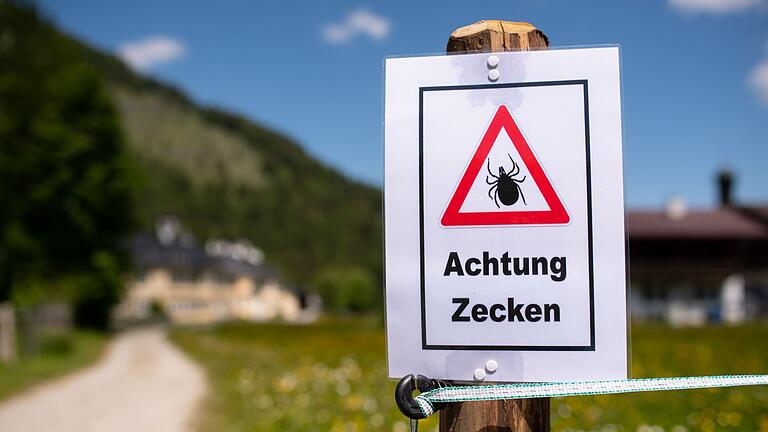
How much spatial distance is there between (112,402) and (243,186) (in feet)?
468

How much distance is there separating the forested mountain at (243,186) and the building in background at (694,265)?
4031 centimetres

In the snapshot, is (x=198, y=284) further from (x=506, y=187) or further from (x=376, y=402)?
(x=506, y=187)

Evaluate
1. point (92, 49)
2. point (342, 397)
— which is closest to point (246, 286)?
point (342, 397)

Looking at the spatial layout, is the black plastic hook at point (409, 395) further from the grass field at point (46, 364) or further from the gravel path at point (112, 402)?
the grass field at point (46, 364)

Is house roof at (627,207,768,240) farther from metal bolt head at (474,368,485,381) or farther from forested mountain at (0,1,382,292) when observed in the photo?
metal bolt head at (474,368,485,381)

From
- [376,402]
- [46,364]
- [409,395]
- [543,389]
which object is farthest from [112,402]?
[543,389]

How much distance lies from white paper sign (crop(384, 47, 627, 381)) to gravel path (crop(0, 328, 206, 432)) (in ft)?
24.0

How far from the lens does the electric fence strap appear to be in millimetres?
1689

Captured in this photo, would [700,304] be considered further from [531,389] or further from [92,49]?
[92,49]

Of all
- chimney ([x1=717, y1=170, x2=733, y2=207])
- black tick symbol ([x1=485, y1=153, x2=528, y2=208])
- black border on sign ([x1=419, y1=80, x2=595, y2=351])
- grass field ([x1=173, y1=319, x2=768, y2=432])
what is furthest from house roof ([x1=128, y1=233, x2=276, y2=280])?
black tick symbol ([x1=485, y1=153, x2=528, y2=208])

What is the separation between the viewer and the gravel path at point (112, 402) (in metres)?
9.08

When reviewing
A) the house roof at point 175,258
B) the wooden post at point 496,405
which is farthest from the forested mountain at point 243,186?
the wooden post at point 496,405

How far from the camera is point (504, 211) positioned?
69.4 inches

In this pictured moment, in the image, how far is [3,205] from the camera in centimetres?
3042
